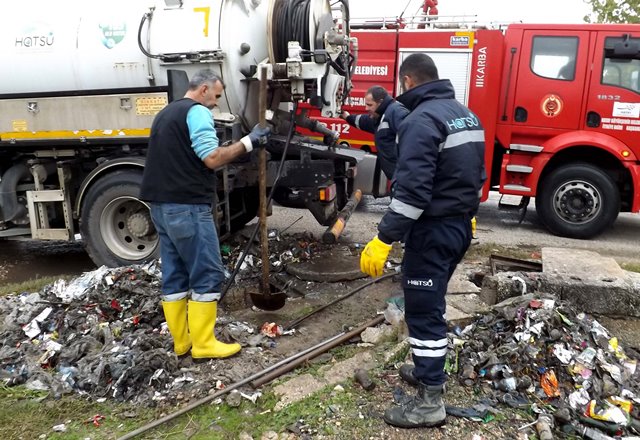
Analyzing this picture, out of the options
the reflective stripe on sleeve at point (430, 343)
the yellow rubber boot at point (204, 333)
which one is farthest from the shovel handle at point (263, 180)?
the reflective stripe on sleeve at point (430, 343)

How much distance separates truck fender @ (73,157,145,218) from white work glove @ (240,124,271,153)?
5.81ft

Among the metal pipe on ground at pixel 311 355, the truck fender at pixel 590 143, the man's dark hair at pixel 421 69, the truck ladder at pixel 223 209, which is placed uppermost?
the man's dark hair at pixel 421 69

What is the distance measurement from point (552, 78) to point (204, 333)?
5731 mm

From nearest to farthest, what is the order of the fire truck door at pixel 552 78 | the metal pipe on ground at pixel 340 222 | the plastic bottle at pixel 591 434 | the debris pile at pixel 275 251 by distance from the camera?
the plastic bottle at pixel 591 434 → the metal pipe on ground at pixel 340 222 → the debris pile at pixel 275 251 → the fire truck door at pixel 552 78

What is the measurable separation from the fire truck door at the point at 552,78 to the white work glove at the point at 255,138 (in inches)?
179

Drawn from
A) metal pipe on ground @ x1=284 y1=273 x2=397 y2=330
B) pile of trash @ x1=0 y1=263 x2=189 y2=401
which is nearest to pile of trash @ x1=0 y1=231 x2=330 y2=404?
pile of trash @ x1=0 y1=263 x2=189 y2=401

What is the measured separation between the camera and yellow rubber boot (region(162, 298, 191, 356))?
3617 millimetres

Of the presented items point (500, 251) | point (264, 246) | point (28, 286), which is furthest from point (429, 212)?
point (28, 286)

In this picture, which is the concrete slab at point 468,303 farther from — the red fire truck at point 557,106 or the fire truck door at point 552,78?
the fire truck door at point 552,78

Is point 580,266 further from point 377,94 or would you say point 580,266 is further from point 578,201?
point 578,201

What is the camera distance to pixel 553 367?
127 inches

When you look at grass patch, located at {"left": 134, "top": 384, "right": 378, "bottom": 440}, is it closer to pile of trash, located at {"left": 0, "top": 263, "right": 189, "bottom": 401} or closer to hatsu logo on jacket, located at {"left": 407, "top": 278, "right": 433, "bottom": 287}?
pile of trash, located at {"left": 0, "top": 263, "right": 189, "bottom": 401}

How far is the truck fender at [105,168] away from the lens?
506 centimetres

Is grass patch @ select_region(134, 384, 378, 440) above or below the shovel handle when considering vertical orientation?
below
